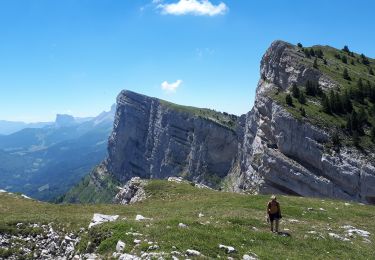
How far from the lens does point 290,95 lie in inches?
4852

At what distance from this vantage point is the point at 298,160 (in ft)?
362

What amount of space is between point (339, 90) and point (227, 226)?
103956 mm

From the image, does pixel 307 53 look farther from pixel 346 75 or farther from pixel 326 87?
pixel 326 87

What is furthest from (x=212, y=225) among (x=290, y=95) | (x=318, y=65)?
(x=318, y=65)

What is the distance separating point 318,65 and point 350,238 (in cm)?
11553

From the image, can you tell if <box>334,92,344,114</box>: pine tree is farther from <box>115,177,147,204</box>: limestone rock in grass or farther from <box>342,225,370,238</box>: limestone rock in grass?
<box>342,225,370,238</box>: limestone rock in grass

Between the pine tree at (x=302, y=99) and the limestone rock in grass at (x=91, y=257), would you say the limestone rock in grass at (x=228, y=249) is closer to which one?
the limestone rock in grass at (x=91, y=257)

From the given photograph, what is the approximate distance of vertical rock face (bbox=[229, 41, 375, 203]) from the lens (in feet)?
314

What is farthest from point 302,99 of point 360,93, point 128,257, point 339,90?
point 128,257

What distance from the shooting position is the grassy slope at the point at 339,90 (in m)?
105

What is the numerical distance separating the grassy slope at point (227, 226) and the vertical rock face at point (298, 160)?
164 ft

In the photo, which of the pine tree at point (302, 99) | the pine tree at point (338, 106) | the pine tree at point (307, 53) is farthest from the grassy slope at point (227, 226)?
the pine tree at point (307, 53)

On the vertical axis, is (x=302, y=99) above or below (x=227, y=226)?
above

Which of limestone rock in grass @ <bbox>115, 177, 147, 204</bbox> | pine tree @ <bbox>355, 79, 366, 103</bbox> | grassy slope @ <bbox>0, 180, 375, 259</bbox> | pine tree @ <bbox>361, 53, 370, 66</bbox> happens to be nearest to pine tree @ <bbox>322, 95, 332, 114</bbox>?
pine tree @ <bbox>355, 79, 366, 103</bbox>
